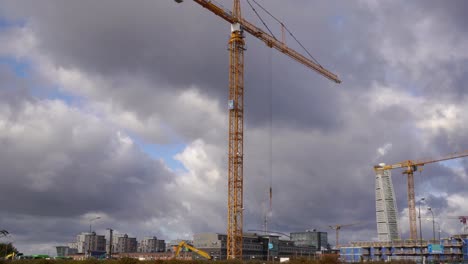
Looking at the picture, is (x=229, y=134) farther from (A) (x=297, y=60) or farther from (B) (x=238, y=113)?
(A) (x=297, y=60)

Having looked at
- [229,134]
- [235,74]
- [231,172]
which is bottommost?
[231,172]

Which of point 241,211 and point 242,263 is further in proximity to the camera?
point 241,211

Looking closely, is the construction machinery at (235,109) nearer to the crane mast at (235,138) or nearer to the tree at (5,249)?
the crane mast at (235,138)

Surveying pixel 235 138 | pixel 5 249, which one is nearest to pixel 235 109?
pixel 235 138

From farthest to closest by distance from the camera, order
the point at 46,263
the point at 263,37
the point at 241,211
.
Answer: the point at 263,37
the point at 241,211
the point at 46,263

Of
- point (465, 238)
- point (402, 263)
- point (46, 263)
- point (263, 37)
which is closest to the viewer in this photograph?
point (46, 263)

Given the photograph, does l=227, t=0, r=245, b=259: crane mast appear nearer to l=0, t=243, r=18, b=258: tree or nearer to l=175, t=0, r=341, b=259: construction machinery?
l=175, t=0, r=341, b=259: construction machinery

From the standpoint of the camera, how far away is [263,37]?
149 m

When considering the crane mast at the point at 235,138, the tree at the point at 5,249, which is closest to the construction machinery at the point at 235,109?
the crane mast at the point at 235,138

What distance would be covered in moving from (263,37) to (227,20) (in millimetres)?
14118

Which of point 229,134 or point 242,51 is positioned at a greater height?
point 242,51

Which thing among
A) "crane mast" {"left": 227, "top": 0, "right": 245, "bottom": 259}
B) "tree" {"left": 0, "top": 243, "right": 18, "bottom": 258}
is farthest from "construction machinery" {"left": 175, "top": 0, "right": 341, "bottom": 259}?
"tree" {"left": 0, "top": 243, "right": 18, "bottom": 258}

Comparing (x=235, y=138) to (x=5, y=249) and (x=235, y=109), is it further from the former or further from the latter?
(x=5, y=249)

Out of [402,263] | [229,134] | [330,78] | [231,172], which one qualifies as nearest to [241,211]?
[231,172]
